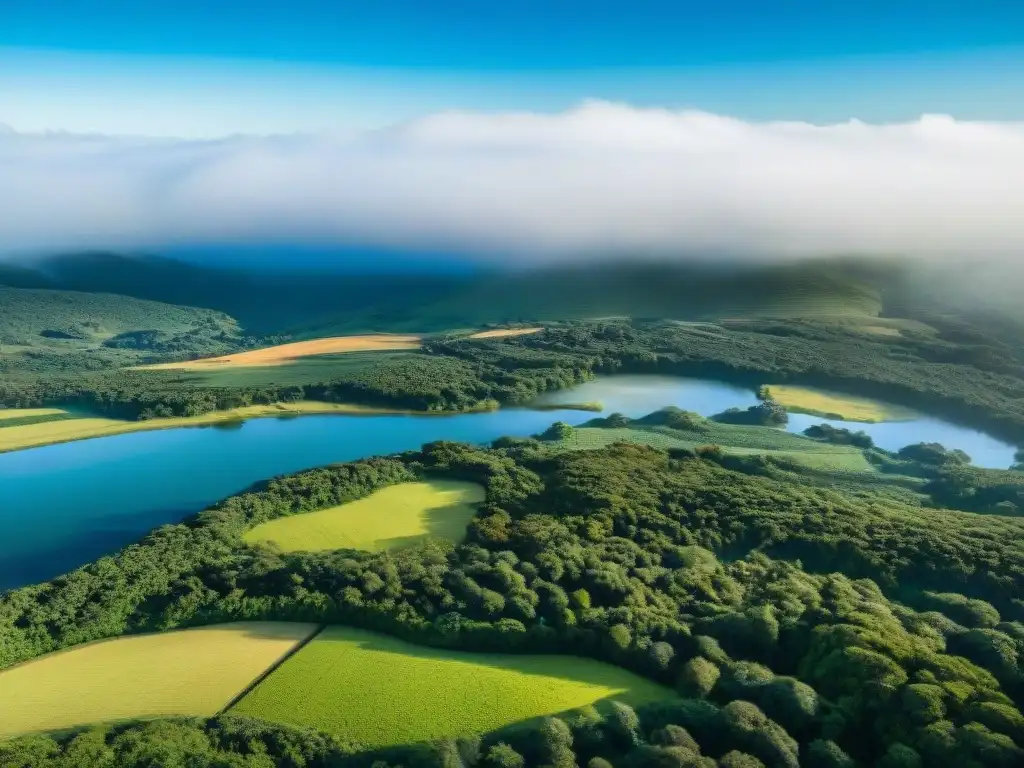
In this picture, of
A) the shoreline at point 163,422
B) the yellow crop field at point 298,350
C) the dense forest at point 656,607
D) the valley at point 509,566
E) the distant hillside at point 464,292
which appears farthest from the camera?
the distant hillside at point 464,292

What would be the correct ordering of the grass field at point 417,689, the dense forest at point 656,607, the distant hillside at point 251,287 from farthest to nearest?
the distant hillside at point 251,287, the grass field at point 417,689, the dense forest at point 656,607

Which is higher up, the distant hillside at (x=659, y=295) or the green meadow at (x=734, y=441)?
the distant hillside at (x=659, y=295)

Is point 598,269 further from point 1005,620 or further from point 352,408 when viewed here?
point 1005,620

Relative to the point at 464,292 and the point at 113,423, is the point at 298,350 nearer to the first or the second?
the point at 113,423

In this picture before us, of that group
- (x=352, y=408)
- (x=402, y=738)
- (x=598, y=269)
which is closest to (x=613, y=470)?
(x=402, y=738)

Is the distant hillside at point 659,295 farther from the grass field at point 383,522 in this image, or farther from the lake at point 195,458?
the grass field at point 383,522

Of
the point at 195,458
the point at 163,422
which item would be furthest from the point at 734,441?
the point at 163,422

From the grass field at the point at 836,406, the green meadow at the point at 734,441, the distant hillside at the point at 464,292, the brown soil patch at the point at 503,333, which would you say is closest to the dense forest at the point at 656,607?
the green meadow at the point at 734,441
